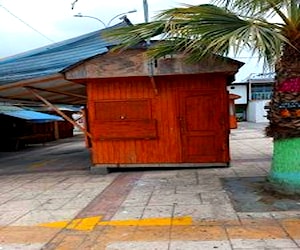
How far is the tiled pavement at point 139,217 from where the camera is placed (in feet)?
15.8

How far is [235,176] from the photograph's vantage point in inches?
341

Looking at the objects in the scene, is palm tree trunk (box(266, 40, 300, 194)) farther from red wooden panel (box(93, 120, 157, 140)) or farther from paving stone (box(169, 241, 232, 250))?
red wooden panel (box(93, 120, 157, 140))

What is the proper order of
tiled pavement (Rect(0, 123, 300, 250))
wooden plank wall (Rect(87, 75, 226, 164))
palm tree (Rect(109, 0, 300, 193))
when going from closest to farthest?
tiled pavement (Rect(0, 123, 300, 250))
palm tree (Rect(109, 0, 300, 193))
wooden plank wall (Rect(87, 75, 226, 164))

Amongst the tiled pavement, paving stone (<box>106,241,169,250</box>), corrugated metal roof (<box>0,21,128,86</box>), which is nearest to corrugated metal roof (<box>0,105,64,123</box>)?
corrugated metal roof (<box>0,21,128,86</box>)

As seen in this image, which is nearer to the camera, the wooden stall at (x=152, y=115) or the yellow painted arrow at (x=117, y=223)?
the yellow painted arrow at (x=117, y=223)

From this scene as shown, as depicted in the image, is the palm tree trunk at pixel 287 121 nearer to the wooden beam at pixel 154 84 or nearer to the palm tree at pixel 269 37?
the palm tree at pixel 269 37

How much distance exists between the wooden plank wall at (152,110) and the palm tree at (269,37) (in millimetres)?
2733

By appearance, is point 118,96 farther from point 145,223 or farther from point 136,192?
point 145,223

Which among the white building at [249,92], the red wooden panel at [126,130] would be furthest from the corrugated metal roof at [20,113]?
the white building at [249,92]

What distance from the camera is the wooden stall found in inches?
380

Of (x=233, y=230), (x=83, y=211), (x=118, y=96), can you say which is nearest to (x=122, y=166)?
(x=118, y=96)

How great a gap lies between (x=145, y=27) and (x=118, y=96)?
133 inches

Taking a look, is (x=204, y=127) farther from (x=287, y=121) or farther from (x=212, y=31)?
(x=212, y=31)

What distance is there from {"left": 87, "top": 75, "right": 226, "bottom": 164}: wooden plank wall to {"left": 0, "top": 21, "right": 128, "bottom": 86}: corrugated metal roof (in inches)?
41.0
